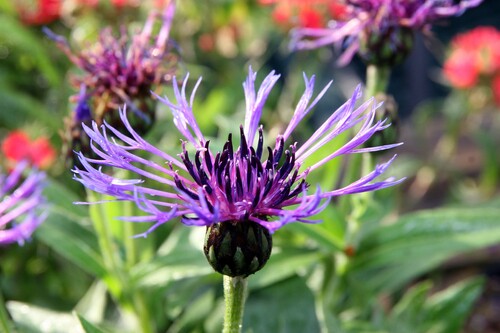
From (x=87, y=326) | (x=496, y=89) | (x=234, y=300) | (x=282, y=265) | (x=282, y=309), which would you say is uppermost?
(x=234, y=300)

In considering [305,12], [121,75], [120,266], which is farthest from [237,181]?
[305,12]

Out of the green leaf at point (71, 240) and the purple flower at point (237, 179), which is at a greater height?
the purple flower at point (237, 179)

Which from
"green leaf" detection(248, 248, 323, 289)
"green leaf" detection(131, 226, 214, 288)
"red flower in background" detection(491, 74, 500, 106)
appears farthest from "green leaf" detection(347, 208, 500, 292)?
"red flower in background" detection(491, 74, 500, 106)

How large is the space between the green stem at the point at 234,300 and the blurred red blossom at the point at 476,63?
201cm

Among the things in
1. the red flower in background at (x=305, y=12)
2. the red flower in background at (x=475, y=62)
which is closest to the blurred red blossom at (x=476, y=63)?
the red flower in background at (x=475, y=62)

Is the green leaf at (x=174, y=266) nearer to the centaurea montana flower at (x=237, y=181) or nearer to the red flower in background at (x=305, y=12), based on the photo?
the centaurea montana flower at (x=237, y=181)

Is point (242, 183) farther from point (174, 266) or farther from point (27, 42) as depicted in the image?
point (27, 42)

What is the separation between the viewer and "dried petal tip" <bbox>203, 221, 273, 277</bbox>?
891 mm

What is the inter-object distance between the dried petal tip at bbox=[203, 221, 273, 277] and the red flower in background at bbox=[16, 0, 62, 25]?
1762 mm

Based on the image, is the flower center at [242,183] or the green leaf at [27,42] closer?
the flower center at [242,183]

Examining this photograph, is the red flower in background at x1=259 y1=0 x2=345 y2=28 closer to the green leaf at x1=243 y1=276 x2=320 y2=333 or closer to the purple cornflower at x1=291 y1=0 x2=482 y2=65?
the purple cornflower at x1=291 y1=0 x2=482 y2=65

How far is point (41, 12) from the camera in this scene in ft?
7.95

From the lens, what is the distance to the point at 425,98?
4.29m

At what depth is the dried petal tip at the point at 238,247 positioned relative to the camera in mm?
891
